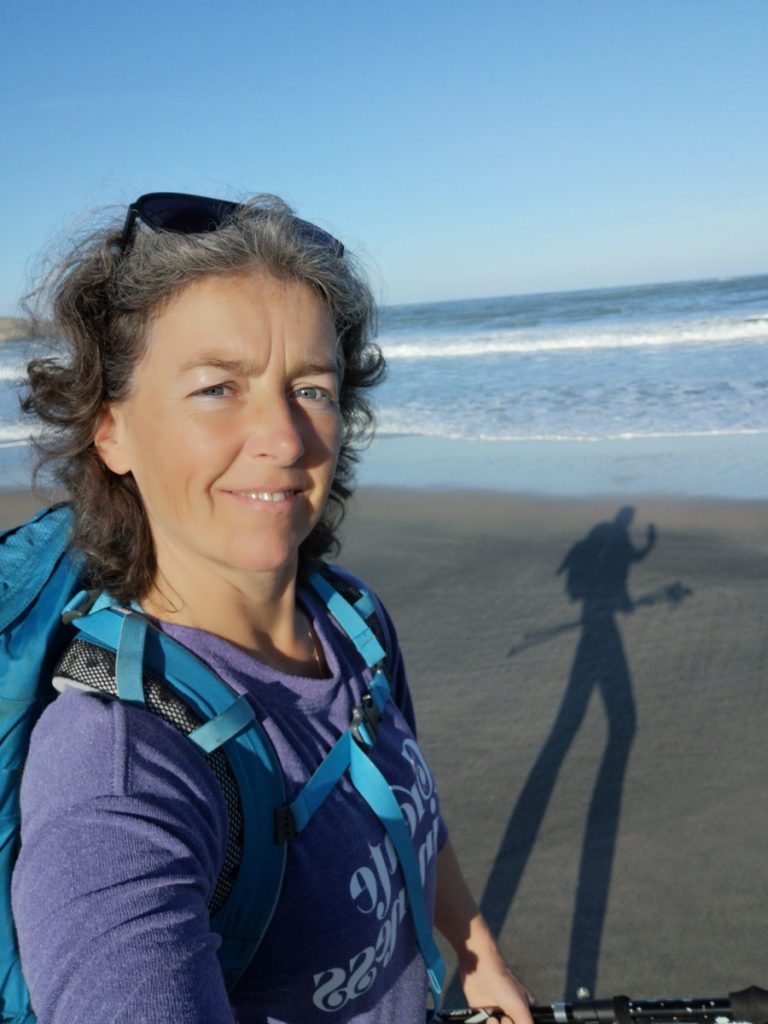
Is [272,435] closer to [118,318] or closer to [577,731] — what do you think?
[118,318]

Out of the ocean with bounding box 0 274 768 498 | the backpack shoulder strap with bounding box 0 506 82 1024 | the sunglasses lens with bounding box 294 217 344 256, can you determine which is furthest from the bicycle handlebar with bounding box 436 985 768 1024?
the ocean with bounding box 0 274 768 498

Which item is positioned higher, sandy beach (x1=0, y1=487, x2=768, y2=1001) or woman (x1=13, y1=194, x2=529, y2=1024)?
woman (x1=13, y1=194, x2=529, y2=1024)

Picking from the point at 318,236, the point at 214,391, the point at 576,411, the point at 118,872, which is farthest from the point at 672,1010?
the point at 576,411

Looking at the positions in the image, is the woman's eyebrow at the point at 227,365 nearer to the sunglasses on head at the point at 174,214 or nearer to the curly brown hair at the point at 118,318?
the curly brown hair at the point at 118,318

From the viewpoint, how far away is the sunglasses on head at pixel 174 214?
1404 millimetres

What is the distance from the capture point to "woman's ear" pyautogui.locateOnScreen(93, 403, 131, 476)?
1.49m

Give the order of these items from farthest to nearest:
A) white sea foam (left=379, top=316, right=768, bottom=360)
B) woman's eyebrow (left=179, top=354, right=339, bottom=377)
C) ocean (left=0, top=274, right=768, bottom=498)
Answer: white sea foam (left=379, top=316, right=768, bottom=360), ocean (left=0, top=274, right=768, bottom=498), woman's eyebrow (left=179, top=354, right=339, bottom=377)

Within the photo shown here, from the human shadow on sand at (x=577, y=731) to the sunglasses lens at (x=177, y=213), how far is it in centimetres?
261

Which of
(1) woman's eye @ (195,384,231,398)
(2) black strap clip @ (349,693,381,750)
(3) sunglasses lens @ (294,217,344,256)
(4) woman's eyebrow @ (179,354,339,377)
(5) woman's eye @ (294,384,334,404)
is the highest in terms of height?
(3) sunglasses lens @ (294,217,344,256)

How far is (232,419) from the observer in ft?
4.47

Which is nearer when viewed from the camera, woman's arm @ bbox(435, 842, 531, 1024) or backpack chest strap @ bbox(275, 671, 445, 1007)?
backpack chest strap @ bbox(275, 671, 445, 1007)

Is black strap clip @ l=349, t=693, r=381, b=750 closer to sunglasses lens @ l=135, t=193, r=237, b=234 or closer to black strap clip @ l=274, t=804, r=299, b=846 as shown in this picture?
black strap clip @ l=274, t=804, r=299, b=846

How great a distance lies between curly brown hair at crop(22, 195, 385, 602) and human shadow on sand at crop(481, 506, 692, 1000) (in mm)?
2258

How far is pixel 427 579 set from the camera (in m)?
6.16
